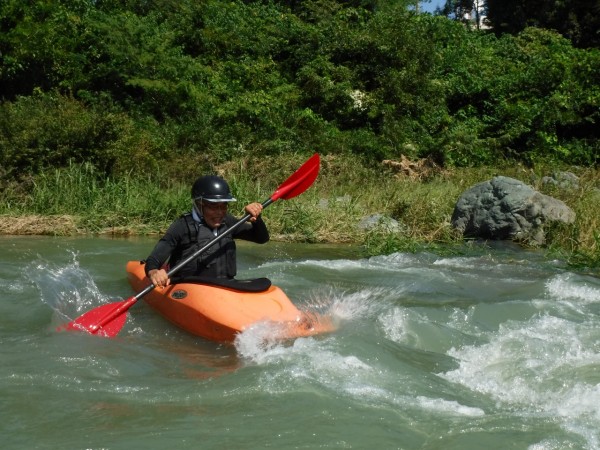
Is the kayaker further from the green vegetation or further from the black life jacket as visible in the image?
the green vegetation

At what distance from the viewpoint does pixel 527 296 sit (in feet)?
21.5

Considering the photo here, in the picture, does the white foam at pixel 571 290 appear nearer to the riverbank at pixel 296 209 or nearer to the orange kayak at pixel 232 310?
the riverbank at pixel 296 209

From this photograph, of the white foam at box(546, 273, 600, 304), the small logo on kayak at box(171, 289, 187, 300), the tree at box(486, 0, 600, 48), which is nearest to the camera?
the small logo on kayak at box(171, 289, 187, 300)

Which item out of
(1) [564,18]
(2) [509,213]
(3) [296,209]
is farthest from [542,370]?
(1) [564,18]

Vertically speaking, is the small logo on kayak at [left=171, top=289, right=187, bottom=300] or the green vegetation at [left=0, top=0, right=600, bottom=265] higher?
the green vegetation at [left=0, top=0, right=600, bottom=265]

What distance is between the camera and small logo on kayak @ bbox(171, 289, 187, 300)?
17.9 ft

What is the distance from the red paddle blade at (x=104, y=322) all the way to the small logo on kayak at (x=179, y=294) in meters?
0.27

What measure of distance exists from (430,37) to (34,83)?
9.63 meters

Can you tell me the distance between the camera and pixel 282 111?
1642cm

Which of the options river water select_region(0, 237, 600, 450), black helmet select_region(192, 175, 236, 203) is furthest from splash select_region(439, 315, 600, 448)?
black helmet select_region(192, 175, 236, 203)

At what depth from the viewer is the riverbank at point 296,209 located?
32.0ft

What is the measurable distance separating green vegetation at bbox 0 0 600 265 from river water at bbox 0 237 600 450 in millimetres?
3120

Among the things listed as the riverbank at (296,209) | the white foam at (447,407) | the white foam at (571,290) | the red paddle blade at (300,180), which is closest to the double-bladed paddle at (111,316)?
the red paddle blade at (300,180)

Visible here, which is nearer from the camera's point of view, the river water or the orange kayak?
the river water
